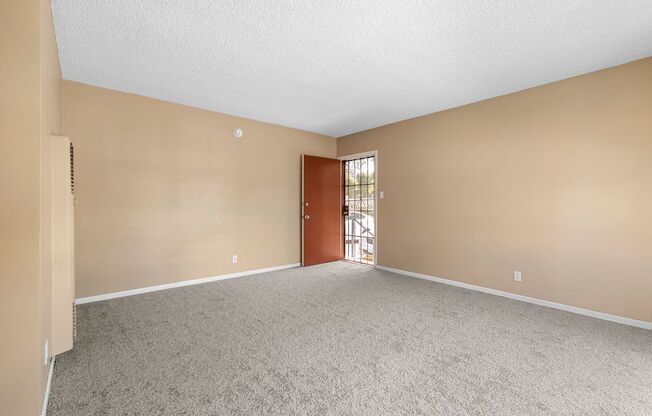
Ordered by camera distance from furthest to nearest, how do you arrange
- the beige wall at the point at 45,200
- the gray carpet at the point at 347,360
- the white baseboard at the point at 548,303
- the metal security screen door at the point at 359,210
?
the metal security screen door at the point at 359,210 < the white baseboard at the point at 548,303 < the gray carpet at the point at 347,360 < the beige wall at the point at 45,200

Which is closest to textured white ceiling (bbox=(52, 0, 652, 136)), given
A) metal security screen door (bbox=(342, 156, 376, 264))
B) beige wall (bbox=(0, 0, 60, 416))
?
beige wall (bbox=(0, 0, 60, 416))

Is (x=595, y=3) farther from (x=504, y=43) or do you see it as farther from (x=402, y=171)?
(x=402, y=171)

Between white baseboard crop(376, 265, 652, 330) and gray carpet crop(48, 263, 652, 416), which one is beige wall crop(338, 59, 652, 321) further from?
gray carpet crop(48, 263, 652, 416)

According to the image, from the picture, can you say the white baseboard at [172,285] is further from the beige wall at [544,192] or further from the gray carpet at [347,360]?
the beige wall at [544,192]

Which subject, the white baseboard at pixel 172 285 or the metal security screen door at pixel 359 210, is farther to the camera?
the metal security screen door at pixel 359 210

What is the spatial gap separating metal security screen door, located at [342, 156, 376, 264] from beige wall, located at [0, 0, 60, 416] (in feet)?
15.3

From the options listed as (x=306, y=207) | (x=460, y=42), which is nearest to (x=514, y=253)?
(x=460, y=42)

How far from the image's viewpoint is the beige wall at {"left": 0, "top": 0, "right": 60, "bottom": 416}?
4.25ft

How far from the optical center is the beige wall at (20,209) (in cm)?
130

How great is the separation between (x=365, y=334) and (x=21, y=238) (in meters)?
2.35

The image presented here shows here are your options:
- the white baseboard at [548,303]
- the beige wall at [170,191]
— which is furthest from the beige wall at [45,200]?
the white baseboard at [548,303]

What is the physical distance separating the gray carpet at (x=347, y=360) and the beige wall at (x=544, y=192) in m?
0.47

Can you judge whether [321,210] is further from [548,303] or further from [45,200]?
[45,200]

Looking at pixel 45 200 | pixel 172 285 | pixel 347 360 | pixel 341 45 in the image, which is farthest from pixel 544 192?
pixel 172 285
